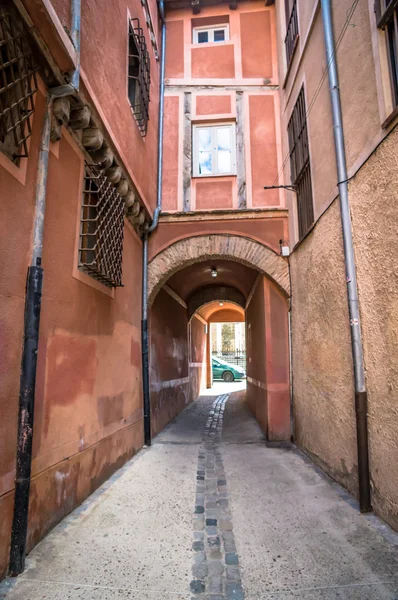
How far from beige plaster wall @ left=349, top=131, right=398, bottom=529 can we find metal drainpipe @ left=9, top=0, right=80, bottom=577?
2774 millimetres

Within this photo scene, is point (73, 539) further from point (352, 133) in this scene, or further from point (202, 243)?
point (202, 243)

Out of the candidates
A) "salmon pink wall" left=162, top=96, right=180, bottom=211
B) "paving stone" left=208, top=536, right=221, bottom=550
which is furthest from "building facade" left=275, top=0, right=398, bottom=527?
"salmon pink wall" left=162, top=96, right=180, bottom=211

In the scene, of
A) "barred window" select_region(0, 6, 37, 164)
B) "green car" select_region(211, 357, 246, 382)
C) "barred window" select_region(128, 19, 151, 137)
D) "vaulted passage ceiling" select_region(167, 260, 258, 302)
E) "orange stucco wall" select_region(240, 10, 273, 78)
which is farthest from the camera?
"green car" select_region(211, 357, 246, 382)

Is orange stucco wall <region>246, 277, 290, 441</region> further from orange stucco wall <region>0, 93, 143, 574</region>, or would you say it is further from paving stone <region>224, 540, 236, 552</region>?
paving stone <region>224, 540, 236, 552</region>

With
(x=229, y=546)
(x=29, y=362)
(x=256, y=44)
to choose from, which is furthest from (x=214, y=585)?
(x=256, y=44)

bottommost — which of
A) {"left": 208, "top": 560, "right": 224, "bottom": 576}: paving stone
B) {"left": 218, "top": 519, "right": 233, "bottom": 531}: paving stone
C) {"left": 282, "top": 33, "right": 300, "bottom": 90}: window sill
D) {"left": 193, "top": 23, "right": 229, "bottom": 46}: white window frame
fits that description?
{"left": 218, "top": 519, "right": 233, "bottom": 531}: paving stone

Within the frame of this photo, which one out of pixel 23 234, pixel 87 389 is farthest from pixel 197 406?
pixel 23 234

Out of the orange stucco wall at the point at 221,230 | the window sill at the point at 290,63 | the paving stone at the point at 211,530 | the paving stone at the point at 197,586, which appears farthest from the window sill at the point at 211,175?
the paving stone at the point at 197,586

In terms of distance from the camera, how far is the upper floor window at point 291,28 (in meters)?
6.08

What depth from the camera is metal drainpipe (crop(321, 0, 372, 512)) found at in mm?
3383

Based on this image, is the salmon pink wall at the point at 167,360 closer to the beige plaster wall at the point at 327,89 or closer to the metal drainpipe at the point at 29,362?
the beige plaster wall at the point at 327,89

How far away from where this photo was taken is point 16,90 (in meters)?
2.80

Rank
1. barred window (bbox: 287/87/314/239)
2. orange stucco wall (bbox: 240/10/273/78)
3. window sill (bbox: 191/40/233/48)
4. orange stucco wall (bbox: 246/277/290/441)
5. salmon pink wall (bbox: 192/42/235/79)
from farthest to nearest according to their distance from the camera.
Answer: window sill (bbox: 191/40/233/48)
salmon pink wall (bbox: 192/42/235/79)
orange stucco wall (bbox: 240/10/273/78)
orange stucco wall (bbox: 246/277/290/441)
barred window (bbox: 287/87/314/239)

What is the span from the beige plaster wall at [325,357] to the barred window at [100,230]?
2.61 m
